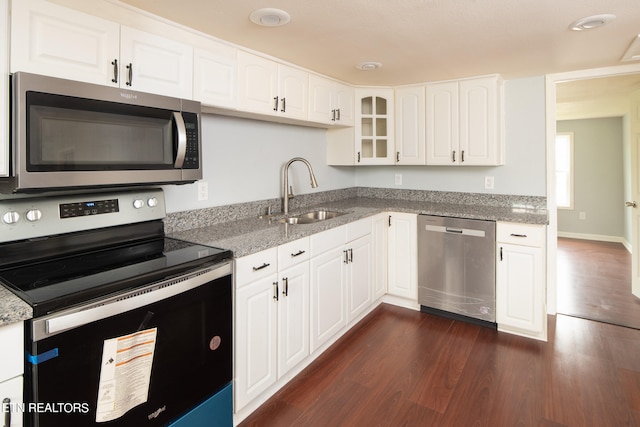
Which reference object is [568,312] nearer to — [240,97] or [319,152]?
[319,152]

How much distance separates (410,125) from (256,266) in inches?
87.5

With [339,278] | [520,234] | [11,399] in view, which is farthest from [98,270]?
[520,234]

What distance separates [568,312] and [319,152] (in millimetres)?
2574

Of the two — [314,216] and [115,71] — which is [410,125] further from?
[115,71]

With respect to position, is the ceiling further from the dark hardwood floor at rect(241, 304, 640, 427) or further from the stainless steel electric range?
the dark hardwood floor at rect(241, 304, 640, 427)

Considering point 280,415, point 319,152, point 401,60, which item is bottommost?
point 280,415

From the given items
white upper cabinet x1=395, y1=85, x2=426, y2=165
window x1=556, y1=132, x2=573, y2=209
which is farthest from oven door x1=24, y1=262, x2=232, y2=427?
window x1=556, y1=132, x2=573, y2=209

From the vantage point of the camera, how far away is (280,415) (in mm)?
1855

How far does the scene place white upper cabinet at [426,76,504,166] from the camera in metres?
3.00

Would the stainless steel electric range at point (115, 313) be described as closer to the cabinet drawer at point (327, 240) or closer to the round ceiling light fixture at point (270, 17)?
the cabinet drawer at point (327, 240)

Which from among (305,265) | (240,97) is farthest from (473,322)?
(240,97)

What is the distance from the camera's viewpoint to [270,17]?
183 cm

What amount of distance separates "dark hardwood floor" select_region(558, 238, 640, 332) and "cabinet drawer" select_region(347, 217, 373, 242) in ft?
6.07

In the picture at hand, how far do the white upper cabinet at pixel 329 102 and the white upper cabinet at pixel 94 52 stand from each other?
116cm
